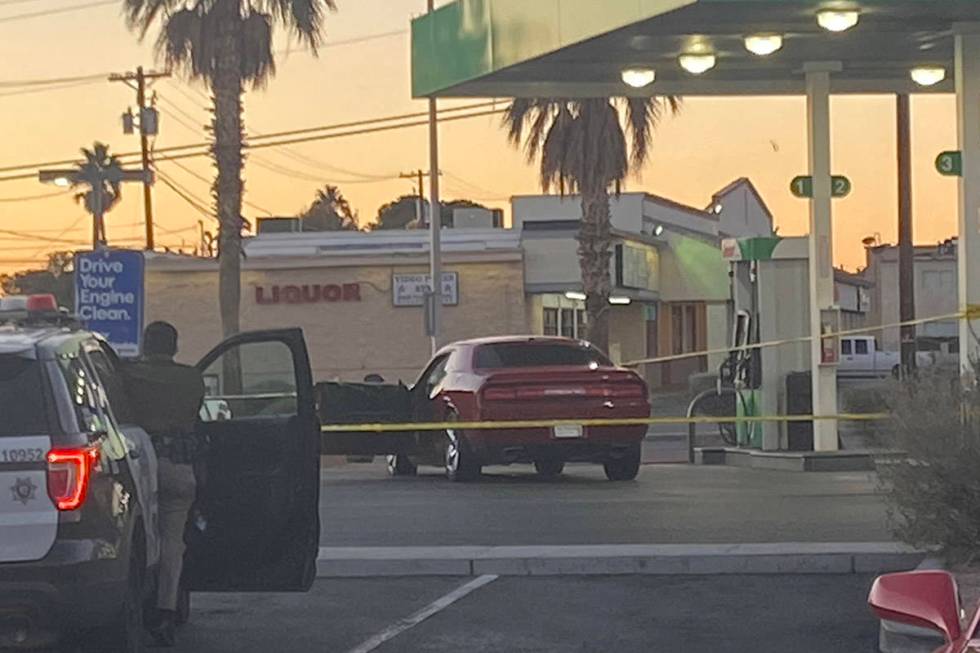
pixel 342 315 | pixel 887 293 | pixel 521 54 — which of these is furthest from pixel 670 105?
Result: pixel 887 293

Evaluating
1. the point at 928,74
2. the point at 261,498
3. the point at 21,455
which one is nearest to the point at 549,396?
the point at 928,74

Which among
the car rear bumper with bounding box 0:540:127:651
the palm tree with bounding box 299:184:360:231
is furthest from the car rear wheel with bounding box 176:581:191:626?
the palm tree with bounding box 299:184:360:231

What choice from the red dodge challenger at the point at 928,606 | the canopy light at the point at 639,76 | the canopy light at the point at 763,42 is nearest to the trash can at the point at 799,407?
the canopy light at the point at 639,76

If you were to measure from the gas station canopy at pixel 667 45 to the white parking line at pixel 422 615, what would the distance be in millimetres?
5940

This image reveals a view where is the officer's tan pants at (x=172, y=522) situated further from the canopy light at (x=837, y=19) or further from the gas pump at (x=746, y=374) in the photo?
the gas pump at (x=746, y=374)

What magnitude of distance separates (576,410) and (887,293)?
69.2m

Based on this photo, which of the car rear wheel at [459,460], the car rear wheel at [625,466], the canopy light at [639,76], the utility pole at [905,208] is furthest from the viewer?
the utility pole at [905,208]

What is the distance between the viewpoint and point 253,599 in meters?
11.9

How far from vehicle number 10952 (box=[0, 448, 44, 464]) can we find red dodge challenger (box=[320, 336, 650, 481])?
397 inches

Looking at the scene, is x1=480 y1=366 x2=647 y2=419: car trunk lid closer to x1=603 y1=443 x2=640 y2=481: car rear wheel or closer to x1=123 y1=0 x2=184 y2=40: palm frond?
x1=603 y1=443 x2=640 y2=481: car rear wheel

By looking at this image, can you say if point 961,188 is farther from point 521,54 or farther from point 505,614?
point 505,614

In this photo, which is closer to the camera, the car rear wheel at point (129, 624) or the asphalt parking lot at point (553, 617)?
the car rear wheel at point (129, 624)

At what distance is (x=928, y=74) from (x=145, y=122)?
105 ft

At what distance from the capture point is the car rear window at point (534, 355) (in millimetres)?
18922
